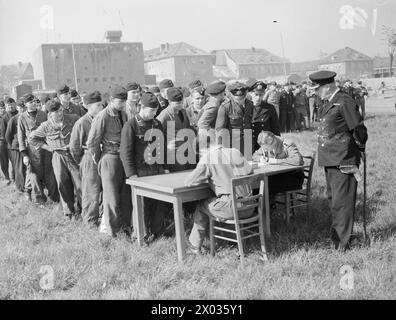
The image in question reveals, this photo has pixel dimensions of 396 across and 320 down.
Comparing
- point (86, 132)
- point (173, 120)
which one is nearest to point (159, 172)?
point (173, 120)

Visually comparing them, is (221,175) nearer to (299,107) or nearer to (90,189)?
Result: (90,189)

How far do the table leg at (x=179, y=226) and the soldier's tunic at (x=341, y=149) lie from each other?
1.69 metres

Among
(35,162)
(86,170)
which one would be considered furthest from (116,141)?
(35,162)

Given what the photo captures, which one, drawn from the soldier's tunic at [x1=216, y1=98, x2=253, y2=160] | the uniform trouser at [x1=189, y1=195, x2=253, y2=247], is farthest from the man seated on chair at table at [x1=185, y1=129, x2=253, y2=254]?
the soldier's tunic at [x1=216, y1=98, x2=253, y2=160]

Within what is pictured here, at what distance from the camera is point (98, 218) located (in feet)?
22.9

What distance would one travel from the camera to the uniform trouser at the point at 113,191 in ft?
20.4

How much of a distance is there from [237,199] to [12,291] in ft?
8.09

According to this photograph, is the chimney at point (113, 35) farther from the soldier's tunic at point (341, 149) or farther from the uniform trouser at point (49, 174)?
the soldier's tunic at point (341, 149)

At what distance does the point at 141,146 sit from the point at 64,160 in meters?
1.97

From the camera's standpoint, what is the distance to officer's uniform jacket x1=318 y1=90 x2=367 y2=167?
511cm

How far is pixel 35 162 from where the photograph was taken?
8.38 metres

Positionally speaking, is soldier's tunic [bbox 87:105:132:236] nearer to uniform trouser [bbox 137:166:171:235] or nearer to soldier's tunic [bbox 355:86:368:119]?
uniform trouser [bbox 137:166:171:235]

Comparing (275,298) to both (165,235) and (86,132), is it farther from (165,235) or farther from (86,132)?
(86,132)

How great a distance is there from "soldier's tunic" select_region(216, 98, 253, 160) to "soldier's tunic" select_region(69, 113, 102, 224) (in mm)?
1872
